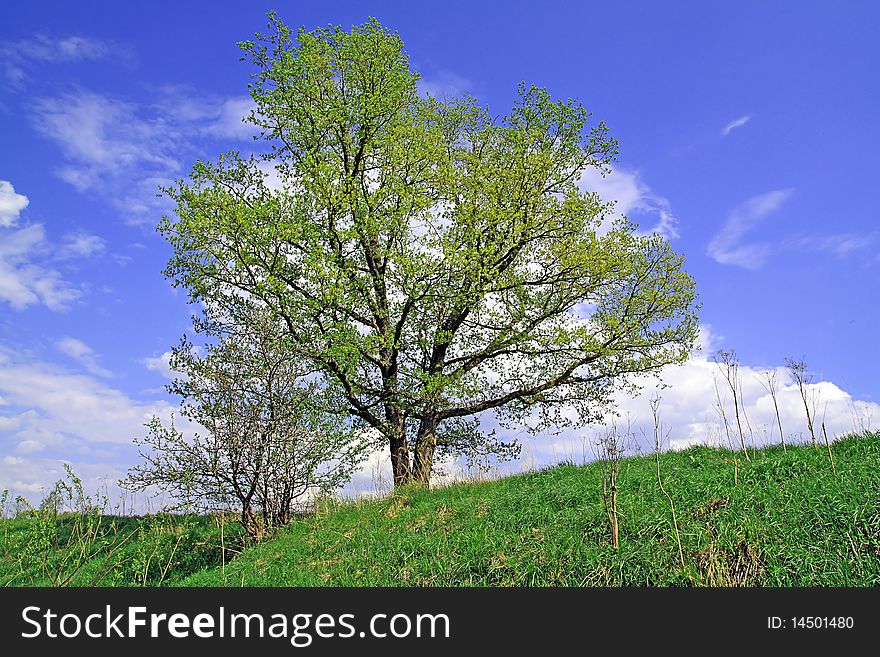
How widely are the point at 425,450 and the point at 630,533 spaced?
8684 mm

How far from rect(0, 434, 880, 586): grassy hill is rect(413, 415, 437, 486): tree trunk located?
1.98m

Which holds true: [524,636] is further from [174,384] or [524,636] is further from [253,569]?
[174,384]

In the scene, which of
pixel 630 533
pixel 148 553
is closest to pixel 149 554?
pixel 148 553

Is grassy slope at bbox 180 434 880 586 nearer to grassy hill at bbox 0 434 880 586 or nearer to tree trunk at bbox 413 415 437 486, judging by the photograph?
grassy hill at bbox 0 434 880 586

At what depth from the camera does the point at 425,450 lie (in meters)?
17.8

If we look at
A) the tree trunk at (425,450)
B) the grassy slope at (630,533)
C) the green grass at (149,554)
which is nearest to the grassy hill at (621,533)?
the grassy slope at (630,533)

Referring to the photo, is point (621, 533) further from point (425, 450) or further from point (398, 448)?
point (398, 448)

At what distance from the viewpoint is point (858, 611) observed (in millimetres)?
7219

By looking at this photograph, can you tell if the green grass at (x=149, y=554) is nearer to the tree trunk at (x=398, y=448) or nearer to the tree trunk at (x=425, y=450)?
the tree trunk at (x=398, y=448)

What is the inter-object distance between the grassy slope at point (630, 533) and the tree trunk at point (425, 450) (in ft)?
8.32

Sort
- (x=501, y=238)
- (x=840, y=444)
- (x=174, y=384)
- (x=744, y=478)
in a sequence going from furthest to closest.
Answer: (x=501, y=238), (x=174, y=384), (x=840, y=444), (x=744, y=478)

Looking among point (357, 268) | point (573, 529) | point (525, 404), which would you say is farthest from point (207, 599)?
point (525, 404)

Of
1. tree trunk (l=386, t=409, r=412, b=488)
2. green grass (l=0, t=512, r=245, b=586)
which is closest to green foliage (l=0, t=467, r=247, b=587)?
green grass (l=0, t=512, r=245, b=586)

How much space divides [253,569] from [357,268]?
7603 millimetres
